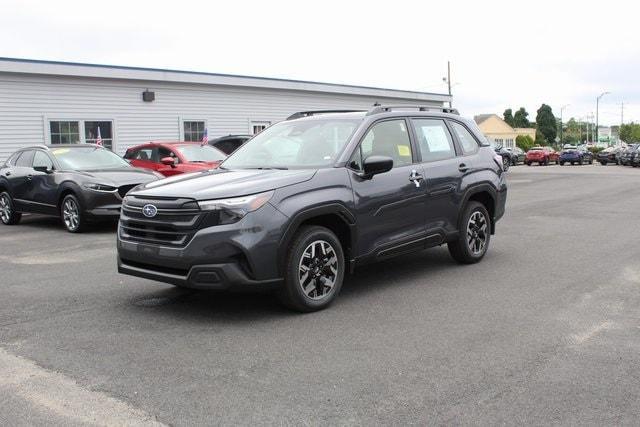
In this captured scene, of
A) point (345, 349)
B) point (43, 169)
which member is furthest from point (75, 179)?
point (345, 349)

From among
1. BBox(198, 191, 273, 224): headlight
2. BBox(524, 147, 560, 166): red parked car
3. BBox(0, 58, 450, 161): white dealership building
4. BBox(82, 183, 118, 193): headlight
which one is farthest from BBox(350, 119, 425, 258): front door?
BBox(524, 147, 560, 166): red parked car

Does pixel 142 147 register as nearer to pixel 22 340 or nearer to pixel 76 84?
pixel 76 84

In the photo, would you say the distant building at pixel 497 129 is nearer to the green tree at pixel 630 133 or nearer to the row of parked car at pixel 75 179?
the green tree at pixel 630 133

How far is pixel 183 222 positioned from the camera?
17.3 ft

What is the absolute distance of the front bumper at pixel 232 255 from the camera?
16.9 feet

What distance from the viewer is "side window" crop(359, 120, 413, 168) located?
635cm

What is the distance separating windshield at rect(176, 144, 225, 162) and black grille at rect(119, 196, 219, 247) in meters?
8.35

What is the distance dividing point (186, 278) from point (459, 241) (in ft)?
11.2

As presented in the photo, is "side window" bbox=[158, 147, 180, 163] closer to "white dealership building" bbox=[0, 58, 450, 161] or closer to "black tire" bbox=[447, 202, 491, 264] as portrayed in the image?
"white dealership building" bbox=[0, 58, 450, 161]

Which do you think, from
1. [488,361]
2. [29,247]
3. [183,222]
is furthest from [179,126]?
[488,361]

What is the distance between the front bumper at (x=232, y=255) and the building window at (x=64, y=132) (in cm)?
1558

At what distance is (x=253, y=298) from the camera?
20.2 feet

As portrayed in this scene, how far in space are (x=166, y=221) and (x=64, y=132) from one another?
51.3ft

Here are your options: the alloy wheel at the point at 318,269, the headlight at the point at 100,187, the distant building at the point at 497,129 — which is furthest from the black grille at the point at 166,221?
the distant building at the point at 497,129
